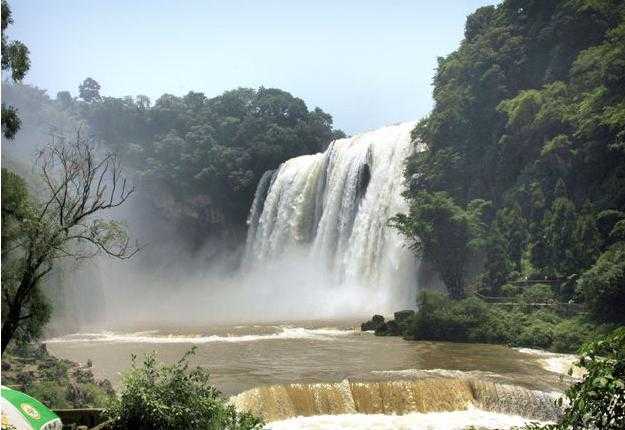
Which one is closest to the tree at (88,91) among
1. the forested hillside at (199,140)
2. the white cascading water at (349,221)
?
the forested hillside at (199,140)

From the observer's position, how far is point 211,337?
2922cm

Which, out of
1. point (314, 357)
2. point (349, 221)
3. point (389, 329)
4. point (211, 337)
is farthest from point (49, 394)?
point (349, 221)

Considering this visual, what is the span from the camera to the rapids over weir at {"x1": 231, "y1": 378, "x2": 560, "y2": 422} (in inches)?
592

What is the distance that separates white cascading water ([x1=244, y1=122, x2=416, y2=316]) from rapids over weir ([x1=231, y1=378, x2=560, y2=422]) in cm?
1947

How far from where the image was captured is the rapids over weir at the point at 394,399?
15039 millimetres

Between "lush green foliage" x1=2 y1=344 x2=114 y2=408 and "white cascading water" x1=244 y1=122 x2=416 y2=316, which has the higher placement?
"white cascading water" x1=244 y1=122 x2=416 y2=316

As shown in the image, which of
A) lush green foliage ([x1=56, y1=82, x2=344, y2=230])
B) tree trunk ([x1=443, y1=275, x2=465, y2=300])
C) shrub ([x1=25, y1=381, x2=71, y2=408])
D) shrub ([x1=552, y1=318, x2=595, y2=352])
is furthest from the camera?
lush green foliage ([x1=56, y1=82, x2=344, y2=230])

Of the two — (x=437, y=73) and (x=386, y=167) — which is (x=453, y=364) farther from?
(x=437, y=73)

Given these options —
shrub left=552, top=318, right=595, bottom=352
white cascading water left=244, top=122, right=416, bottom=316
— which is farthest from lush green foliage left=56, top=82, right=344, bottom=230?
shrub left=552, top=318, right=595, bottom=352

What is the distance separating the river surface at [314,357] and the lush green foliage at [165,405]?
20.4 ft

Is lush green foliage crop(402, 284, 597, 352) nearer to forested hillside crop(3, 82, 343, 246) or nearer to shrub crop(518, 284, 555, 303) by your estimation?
shrub crop(518, 284, 555, 303)

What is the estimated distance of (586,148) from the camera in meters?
30.5

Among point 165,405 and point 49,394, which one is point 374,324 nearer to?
point 49,394

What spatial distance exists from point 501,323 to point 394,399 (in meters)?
11.4
